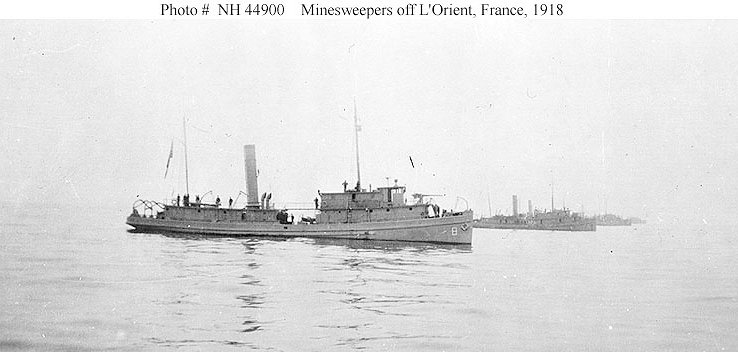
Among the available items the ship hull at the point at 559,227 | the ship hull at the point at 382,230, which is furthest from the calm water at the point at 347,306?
the ship hull at the point at 559,227

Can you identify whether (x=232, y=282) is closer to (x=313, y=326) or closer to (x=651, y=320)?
(x=313, y=326)

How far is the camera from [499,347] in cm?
1181

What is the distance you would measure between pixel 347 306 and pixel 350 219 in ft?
91.3

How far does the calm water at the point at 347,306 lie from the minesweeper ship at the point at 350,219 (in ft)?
44.1

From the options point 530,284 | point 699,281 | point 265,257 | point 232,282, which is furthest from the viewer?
point 265,257

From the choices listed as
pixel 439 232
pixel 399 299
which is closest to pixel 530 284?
pixel 399 299

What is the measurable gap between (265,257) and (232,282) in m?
9.40

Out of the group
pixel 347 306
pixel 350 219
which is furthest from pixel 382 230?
pixel 347 306

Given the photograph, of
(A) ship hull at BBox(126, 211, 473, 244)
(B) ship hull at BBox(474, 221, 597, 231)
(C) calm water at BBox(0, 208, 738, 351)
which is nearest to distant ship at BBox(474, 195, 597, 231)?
(B) ship hull at BBox(474, 221, 597, 231)

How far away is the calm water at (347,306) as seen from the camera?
12.0m

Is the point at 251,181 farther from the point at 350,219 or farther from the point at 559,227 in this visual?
the point at 559,227

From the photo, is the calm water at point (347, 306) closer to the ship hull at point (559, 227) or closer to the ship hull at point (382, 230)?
the ship hull at point (382, 230)

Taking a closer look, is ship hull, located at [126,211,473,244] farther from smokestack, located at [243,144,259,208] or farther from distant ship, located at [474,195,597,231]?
distant ship, located at [474,195,597,231]

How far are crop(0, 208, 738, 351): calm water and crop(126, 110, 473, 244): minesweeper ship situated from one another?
13.5 metres
